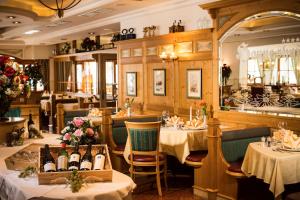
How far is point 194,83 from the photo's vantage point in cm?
711

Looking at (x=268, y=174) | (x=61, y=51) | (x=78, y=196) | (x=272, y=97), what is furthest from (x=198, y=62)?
(x=61, y=51)

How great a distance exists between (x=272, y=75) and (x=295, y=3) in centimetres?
107

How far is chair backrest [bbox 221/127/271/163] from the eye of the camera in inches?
195

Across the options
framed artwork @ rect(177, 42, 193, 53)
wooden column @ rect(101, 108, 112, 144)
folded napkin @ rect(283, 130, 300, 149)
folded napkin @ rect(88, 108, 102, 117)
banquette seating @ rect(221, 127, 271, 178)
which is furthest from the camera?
folded napkin @ rect(88, 108, 102, 117)

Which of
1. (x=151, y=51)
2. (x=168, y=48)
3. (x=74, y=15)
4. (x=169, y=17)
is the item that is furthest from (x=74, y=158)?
(x=74, y=15)

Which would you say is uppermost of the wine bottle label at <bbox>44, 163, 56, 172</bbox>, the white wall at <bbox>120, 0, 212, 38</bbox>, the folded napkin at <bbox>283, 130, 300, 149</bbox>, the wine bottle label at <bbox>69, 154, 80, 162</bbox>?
Result: the white wall at <bbox>120, 0, 212, 38</bbox>

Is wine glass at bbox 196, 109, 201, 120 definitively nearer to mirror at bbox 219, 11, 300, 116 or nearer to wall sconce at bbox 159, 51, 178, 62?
mirror at bbox 219, 11, 300, 116

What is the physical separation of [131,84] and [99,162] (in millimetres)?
6605

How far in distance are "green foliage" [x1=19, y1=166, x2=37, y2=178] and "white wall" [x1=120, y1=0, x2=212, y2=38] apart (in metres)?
5.01

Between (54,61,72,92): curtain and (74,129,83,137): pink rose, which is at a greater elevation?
(54,61,72,92): curtain

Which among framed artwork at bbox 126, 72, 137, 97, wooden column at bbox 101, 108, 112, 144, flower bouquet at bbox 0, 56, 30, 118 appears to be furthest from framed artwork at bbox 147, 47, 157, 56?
flower bouquet at bbox 0, 56, 30, 118

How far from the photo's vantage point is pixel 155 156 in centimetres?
539

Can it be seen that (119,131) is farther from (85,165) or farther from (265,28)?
(85,165)

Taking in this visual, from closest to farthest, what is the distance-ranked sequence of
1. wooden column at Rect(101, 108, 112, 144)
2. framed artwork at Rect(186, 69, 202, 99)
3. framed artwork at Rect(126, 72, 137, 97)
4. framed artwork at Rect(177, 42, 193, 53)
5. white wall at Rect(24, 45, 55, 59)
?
wooden column at Rect(101, 108, 112, 144)
framed artwork at Rect(186, 69, 202, 99)
framed artwork at Rect(177, 42, 193, 53)
framed artwork at Rect(126, 72, 137, 97)
white wall at Rect(24, 45, 55, 59)
